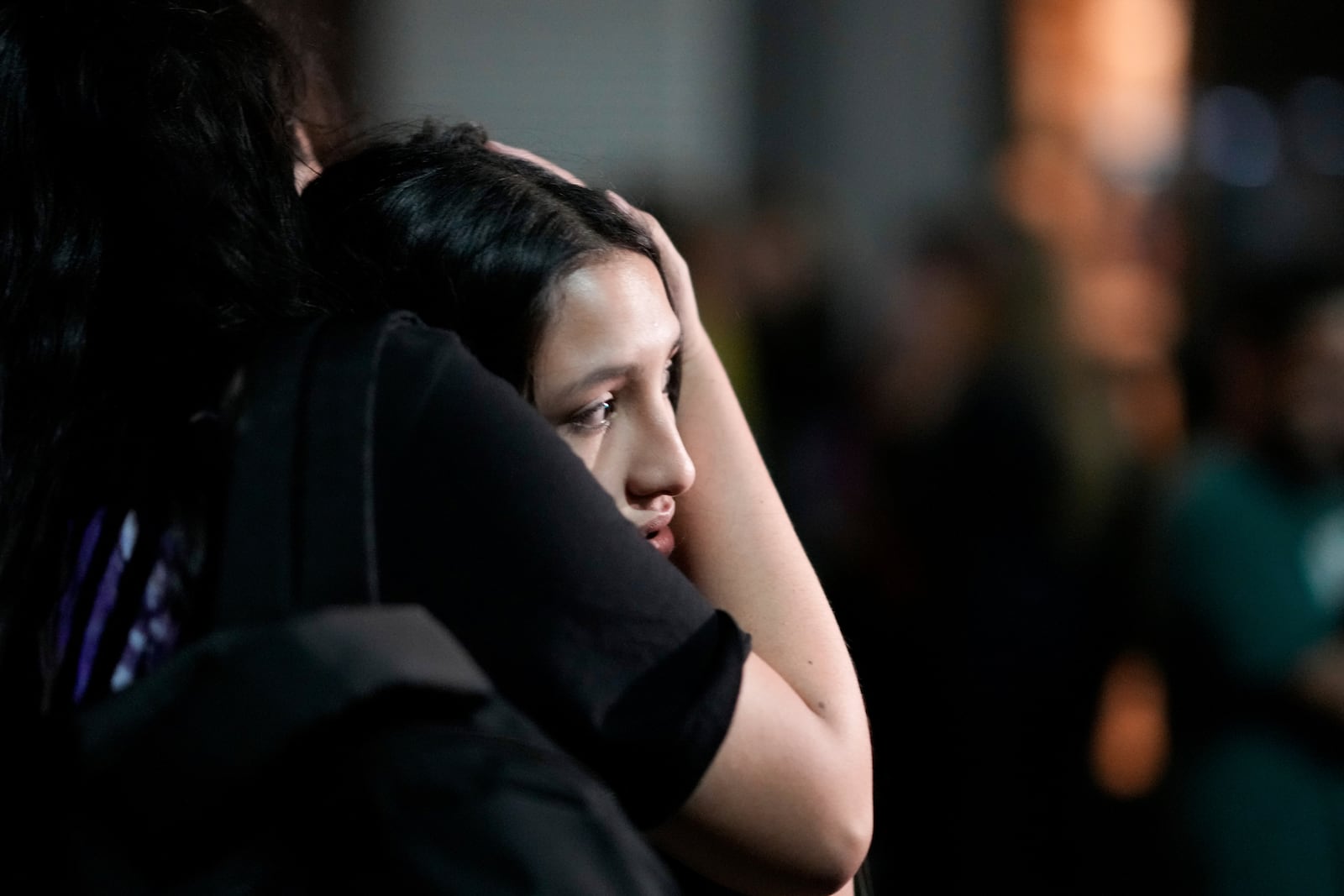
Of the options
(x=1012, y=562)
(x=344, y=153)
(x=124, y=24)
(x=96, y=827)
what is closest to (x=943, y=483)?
(x=1012, y=562)

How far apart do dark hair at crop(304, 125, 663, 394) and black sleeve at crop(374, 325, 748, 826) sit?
0.28 metres

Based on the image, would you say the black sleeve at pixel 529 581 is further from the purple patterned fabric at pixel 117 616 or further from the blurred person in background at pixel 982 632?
the blurred person in background at pixel 982 632

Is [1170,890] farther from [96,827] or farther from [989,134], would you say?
[989,134]

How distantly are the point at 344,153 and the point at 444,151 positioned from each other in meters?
0.13

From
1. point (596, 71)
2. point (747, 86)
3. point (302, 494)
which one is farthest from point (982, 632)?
point (747, 86)

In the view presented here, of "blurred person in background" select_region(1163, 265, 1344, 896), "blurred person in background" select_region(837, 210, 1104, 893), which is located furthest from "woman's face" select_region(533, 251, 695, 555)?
"blurred person in background" select_region(837, 210, 1104, 893)

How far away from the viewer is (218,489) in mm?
944

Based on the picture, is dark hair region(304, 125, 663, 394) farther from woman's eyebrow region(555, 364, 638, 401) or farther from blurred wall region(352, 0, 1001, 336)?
blurred wall region(352, 0, 1001, 336)

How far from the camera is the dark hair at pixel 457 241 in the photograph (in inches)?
48.1

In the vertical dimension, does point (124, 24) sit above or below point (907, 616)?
above

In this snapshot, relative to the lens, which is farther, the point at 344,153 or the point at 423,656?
the point at 344,153

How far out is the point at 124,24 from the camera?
1.14 meters

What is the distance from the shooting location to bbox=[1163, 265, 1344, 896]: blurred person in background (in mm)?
2996

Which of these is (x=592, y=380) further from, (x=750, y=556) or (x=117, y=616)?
(x=117, y=616)
